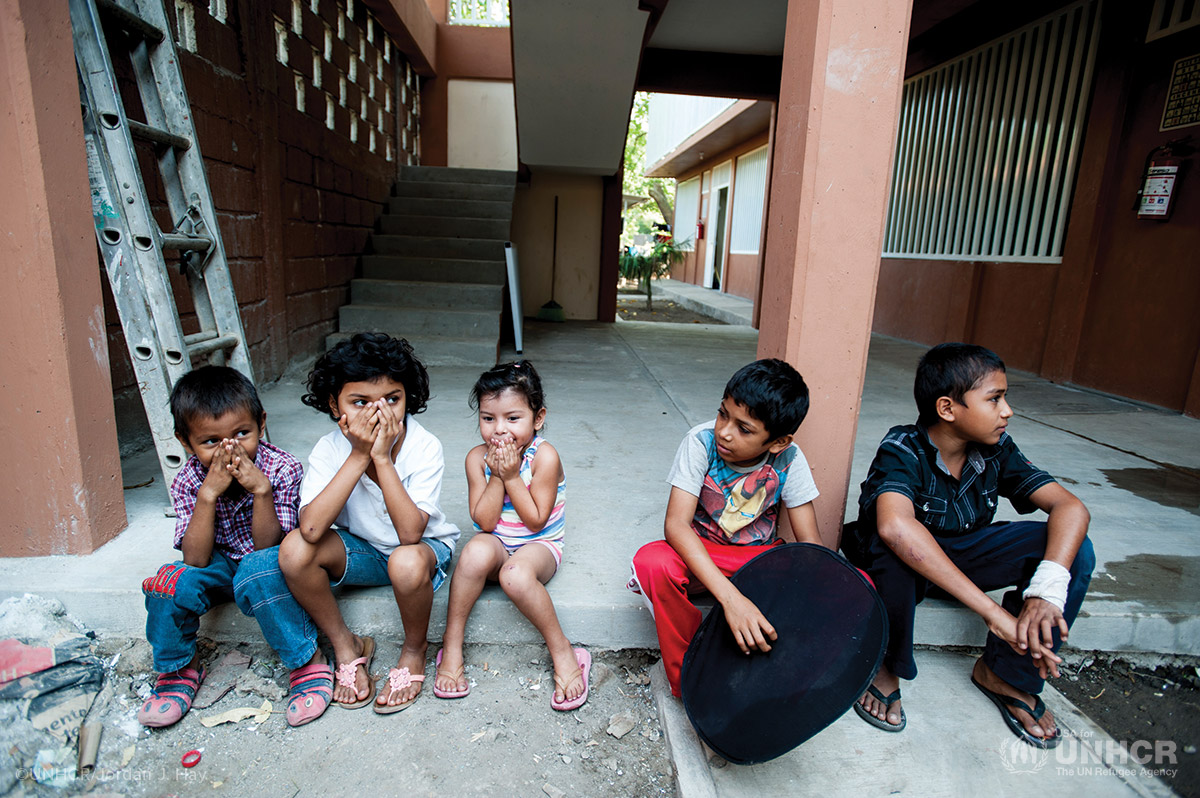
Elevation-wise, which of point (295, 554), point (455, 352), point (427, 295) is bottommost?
point (455, 352)

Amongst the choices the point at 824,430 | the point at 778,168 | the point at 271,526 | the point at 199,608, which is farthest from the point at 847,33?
the point at 199,608

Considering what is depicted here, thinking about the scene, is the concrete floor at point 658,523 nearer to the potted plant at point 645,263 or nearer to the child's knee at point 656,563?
the child's knee at point 656,563

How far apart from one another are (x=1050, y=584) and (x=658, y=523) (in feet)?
3.98

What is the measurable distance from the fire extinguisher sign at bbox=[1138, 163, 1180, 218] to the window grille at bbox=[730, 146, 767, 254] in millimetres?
7646

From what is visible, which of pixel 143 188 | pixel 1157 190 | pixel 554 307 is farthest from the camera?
pixel 554 307

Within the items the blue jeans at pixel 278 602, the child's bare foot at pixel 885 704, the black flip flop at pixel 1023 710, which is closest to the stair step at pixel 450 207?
the blue jeans at pixel 278 602

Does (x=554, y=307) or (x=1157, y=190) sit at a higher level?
(x=1157, y=190)

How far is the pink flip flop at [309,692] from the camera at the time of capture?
1.69 metres

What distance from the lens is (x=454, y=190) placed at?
778 cm

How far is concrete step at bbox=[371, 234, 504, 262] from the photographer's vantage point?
6621 millimetres

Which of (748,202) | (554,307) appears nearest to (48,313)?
(554,307)

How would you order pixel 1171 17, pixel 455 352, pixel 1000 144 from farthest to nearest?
pixel 1000 144
pixel 455 352
pixel 1171 17

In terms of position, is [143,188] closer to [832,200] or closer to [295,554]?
[295,554]

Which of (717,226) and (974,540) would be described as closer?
(974,540)
